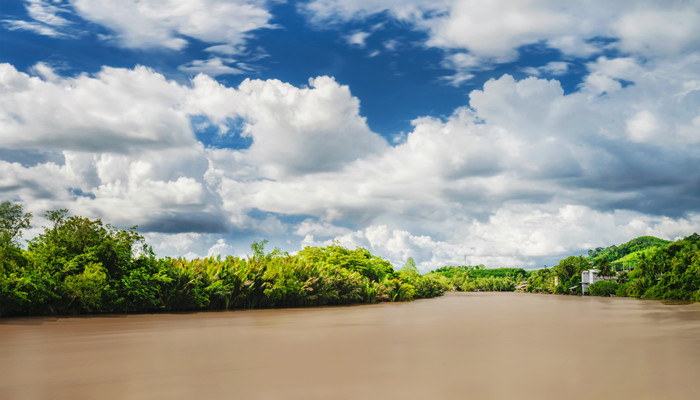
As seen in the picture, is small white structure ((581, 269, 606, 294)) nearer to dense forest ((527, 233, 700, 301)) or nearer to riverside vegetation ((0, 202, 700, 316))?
dense forest ((527, 233, 700, 301))

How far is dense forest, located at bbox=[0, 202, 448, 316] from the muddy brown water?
2226 millimetres

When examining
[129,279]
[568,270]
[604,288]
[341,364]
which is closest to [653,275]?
[604,288]

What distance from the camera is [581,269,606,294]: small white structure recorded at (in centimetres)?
6994

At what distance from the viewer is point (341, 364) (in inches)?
239

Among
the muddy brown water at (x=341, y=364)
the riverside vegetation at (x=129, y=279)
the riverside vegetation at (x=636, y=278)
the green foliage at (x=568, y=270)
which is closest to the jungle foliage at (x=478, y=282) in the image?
the riverside vegetation at (x=636, y=278)

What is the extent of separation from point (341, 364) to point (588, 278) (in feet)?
243

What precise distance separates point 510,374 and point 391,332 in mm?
4869

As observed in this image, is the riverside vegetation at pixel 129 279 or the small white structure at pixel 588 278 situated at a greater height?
the riverside vegetation at pixel 129 279

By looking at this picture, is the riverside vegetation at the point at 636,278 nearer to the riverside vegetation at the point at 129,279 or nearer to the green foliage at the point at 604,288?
the green foliage at the point at 604,288

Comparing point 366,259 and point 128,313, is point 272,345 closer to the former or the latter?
point 128,313

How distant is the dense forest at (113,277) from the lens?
491 inches

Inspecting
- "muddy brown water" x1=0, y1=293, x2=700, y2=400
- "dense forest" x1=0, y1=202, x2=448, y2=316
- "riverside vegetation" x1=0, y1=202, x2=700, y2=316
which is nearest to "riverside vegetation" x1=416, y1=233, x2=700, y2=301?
"riverside vegetation" x1=0, y1=202, x2=700, y2=316

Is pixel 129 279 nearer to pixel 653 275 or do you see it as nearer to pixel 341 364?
pixel 341 364

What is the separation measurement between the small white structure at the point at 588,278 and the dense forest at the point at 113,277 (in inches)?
2408
